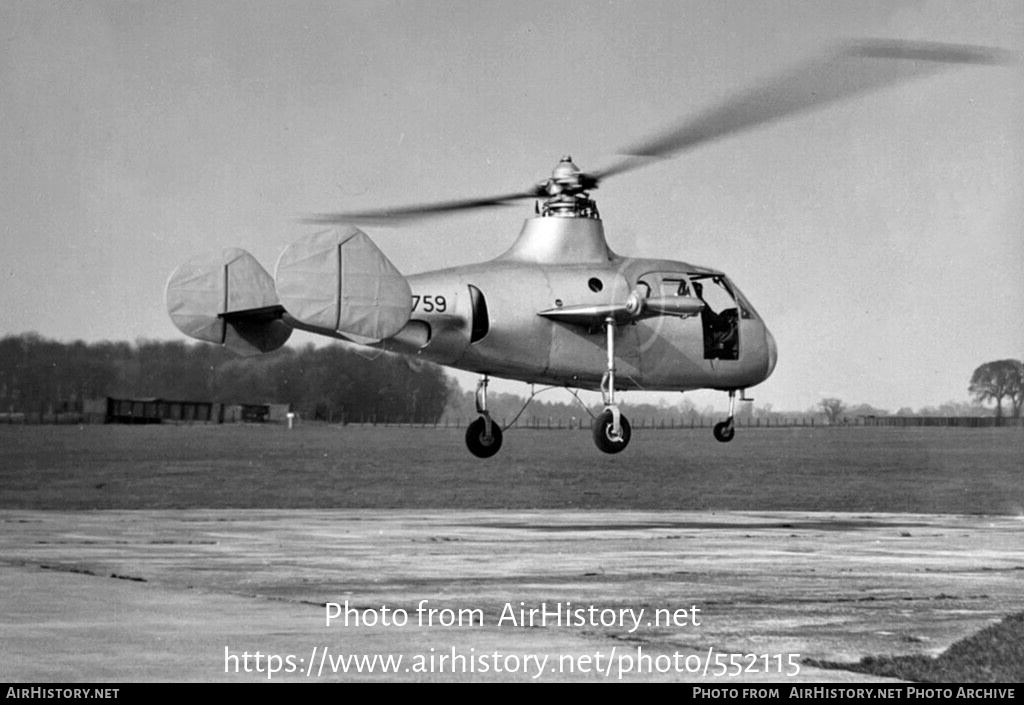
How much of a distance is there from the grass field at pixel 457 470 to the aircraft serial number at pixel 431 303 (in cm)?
1978

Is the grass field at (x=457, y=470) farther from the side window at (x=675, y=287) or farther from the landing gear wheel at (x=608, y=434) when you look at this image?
the landing gear wheel at (x=608, y=434)

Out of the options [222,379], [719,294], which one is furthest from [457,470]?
[719,294]

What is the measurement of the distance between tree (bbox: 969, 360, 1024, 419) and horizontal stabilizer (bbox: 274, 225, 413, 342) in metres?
26.4

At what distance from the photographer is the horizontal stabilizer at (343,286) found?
3459 centimetres

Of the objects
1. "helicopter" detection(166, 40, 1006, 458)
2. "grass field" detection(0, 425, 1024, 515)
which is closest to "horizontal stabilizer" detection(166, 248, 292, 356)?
"helicopter" detection(166, 40, 1006, 458)

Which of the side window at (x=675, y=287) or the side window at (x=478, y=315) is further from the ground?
the side window at (x=675, y=287)

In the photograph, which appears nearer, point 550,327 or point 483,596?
point 483,596

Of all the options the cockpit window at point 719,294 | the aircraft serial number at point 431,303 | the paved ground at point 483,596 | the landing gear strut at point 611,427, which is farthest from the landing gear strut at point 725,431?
the aircraft serial number at point 431,303

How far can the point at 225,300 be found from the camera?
37.9m

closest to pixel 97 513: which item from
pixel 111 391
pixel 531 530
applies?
pixel 111 391

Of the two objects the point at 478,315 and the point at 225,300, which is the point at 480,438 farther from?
the point at 225,300

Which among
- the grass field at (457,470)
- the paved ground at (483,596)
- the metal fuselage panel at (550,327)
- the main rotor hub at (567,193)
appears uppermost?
the main rotor hub at (567,193)

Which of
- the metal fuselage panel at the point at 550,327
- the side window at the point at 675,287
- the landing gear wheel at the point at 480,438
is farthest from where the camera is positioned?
the landing gear wheel at the point at 480,438

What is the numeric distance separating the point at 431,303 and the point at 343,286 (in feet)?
14.0
